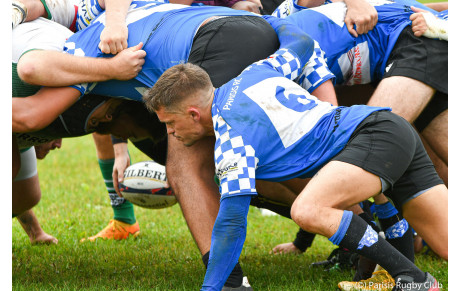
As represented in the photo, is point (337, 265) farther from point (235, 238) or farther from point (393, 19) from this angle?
point (393, 19)

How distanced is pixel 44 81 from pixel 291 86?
1469 mm

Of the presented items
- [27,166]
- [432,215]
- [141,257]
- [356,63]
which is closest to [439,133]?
[356,63]

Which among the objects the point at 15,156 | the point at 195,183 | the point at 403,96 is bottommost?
the point at 15,156

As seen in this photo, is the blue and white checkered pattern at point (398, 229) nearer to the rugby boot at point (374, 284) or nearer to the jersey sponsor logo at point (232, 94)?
the rugby boot at point (374, 284)

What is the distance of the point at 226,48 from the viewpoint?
3.80m

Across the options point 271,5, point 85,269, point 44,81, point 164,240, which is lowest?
point 164,240

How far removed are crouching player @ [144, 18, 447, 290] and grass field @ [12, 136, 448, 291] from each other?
0.79 meters

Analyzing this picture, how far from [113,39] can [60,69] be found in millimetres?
367

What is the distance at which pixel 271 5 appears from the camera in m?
5.81

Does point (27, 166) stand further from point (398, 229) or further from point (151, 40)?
point (398, 229)

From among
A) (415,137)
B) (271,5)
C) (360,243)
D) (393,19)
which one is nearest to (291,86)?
(415,137)

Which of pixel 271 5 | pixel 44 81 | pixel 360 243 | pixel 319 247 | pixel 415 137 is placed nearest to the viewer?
pixel 360 243

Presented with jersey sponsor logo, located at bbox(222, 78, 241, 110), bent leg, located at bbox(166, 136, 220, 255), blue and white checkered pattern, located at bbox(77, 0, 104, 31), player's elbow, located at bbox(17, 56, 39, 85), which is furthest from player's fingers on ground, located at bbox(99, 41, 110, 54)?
jersey sponsor logo, located at bbox(222, 78, 241, 110)

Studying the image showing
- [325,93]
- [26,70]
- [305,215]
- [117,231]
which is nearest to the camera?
[305,215]
